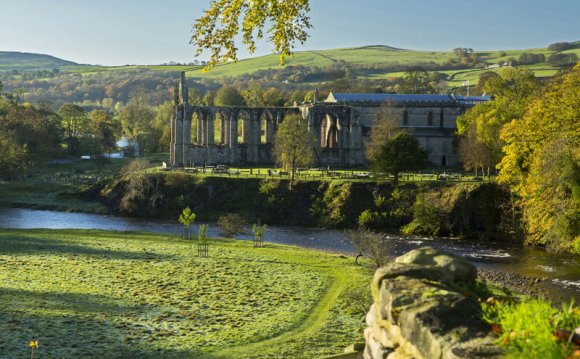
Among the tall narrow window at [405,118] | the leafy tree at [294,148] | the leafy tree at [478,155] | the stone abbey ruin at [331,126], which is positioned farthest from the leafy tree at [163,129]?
the leafy tree at [478,155]

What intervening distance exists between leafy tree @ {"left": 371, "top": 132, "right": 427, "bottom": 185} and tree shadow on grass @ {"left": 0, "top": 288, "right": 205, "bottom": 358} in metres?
48.3

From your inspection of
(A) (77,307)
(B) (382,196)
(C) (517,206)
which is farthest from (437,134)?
(A) (77,307)

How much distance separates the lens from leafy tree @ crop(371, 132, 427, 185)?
74125 millimetres

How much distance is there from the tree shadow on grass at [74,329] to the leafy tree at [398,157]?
159ft

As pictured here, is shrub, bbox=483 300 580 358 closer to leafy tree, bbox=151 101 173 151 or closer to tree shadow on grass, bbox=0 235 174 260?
tree shadow on grass, bbox=0 235 174 260

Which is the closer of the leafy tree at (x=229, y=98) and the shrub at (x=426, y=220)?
the shrub at (x=426, y=220)

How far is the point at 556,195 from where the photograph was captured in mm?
52875

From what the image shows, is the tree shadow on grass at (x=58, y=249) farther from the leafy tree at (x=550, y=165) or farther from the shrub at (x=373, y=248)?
the leafy tree at (x=550, y=165)

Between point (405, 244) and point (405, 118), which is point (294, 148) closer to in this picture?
point (405, 244)

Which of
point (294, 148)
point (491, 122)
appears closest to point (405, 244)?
point (294, 148)

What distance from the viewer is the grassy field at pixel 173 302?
23.5m

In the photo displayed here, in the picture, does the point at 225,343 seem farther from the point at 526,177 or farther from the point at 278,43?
the point at 526,177

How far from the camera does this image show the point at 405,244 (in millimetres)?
59312

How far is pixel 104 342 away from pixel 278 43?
43.2 ft
